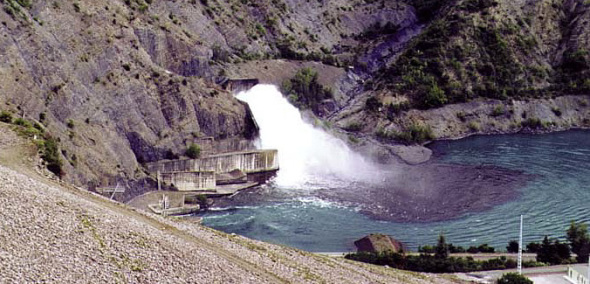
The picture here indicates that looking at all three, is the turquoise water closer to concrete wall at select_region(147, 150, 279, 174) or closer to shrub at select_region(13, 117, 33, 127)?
concrete wall at select_region(147, 150, 279, 174)

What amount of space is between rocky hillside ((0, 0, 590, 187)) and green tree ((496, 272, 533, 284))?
3220 cm

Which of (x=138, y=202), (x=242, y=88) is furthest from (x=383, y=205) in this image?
(x=242, y=88)

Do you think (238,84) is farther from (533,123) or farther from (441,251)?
(441,251)

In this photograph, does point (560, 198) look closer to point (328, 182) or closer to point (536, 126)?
point (328, 182)

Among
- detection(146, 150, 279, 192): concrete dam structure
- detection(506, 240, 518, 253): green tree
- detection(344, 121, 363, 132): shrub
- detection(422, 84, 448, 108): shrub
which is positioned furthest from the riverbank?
detection(506, 240, 518, 253): green tree

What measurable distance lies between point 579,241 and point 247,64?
55.9 metres

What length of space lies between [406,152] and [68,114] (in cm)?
3984

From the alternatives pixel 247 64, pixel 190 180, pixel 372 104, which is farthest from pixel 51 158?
pixel 372 104

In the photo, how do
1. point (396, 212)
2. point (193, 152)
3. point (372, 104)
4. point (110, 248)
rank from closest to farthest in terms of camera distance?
point (110, 248)
point (396, 212)
point (193, 152)
point (372, 104)

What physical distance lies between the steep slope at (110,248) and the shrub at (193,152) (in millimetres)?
36528

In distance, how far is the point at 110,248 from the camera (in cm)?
3656

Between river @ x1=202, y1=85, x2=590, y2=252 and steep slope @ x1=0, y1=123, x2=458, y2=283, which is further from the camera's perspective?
river @ x1=202, y1=85, x2=590, y2=252

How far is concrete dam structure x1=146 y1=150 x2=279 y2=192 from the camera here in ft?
270

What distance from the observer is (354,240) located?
70500mm
